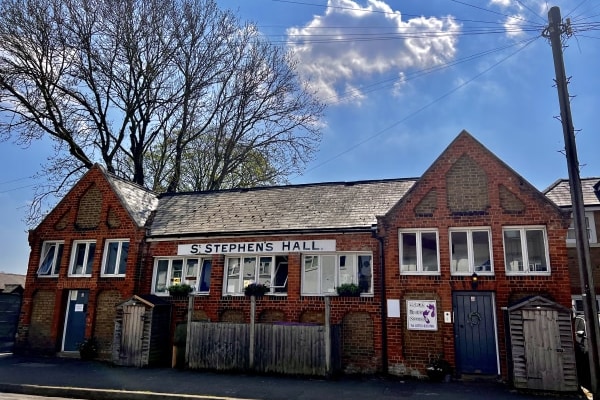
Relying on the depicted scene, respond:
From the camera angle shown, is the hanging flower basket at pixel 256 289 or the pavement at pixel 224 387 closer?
the pavement at pixel 224 387

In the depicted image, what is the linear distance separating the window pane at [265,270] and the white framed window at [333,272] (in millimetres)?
1267

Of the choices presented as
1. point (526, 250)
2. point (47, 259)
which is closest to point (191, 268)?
point (47, 259)

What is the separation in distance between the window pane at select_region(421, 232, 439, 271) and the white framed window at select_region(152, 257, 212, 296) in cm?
776

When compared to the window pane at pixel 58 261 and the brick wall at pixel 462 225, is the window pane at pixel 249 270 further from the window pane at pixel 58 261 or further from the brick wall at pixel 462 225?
the window pane at pixel 58 261

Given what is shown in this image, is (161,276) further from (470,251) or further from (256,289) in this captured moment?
(470,251)

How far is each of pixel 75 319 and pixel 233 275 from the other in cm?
680

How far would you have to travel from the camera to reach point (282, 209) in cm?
1652

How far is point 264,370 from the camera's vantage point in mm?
12484

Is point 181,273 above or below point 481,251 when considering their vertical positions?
below

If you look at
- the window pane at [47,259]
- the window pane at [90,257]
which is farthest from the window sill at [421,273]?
the window pane at [47,259]

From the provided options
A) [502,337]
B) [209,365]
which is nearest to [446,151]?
[502,337]

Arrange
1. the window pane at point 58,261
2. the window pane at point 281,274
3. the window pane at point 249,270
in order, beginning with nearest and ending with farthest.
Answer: the window pane at point 281,274 < the window pane at point 249,270 < the window pane at point 58,261

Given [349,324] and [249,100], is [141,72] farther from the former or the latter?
[349,324]

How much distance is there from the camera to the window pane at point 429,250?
13086 millimetres
